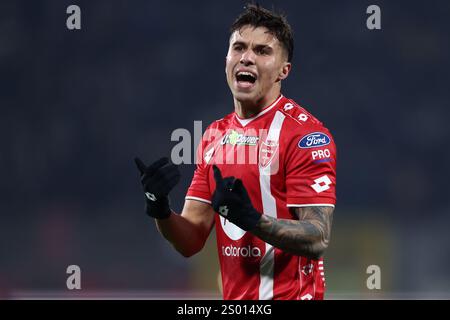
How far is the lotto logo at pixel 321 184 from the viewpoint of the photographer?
297cm

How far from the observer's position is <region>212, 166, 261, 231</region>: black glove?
268cm

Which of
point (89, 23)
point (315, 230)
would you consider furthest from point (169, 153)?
point (315, 230)

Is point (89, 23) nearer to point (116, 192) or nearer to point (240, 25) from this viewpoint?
point (116, 192)

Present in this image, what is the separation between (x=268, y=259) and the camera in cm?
308

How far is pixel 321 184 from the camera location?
2.99 meters

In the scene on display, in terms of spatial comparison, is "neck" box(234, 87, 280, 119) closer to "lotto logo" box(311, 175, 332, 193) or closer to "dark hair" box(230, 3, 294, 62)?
"dark hair" box(230, 3, 294, 62)

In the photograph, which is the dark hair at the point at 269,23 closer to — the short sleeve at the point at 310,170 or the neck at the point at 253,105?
the neck at the point at 253,105

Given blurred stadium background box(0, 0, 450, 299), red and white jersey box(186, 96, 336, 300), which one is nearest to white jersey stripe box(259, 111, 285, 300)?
red and white jersey box(186, 96, 336, 300)

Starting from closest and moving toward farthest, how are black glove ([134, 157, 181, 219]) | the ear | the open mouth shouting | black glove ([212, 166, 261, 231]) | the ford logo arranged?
black glove ([212, 166, 261, 231]) → black glove ([134, 157, 181, 219]) → the ford logo → the open mouth shouting → the ear

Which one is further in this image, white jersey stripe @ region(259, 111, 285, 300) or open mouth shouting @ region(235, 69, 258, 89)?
open mouth shouting @ region(235, 69, 258, 89)

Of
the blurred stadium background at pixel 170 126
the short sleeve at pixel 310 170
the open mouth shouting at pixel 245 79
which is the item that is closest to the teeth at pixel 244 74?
the open mouth shouting at pixel 245 79

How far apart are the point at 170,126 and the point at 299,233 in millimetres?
6249

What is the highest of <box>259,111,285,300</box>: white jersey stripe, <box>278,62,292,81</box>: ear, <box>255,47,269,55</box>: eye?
<box>255,47,269,55</box>: eye

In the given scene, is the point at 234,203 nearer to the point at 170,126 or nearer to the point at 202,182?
the point at 202,182
